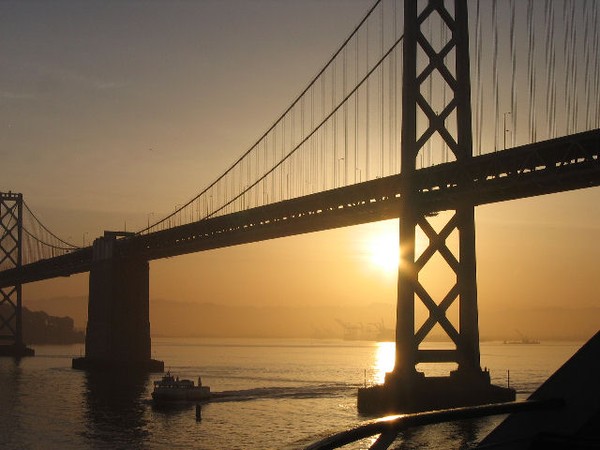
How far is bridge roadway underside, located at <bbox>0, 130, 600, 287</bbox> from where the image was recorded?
127ft

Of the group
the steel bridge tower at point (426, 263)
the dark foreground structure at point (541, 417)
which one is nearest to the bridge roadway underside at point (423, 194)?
the steel bridge tower at point (426, 263)

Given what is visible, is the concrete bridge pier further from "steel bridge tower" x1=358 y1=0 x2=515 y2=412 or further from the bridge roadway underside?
"steel bridge tower" x1=358 y1=0 x2=515 y2=412

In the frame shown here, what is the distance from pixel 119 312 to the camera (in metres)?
87.8

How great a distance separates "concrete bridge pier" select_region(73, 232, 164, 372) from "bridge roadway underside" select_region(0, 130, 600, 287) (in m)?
5.29

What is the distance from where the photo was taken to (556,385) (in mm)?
5258

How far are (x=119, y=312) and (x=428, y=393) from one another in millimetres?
53429

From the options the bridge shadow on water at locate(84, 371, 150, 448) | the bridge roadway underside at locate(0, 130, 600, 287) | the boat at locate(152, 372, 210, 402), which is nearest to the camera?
the bridge roadway underside at locate(0, 130, 600, 287)

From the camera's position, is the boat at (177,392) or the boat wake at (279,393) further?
the boat wake at (279,393)

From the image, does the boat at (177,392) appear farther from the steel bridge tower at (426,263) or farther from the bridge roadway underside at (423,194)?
the steel bridge tower at (426,263)

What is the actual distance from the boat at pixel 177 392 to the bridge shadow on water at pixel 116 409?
1321 mm

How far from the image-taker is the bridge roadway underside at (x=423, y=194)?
38.8 m

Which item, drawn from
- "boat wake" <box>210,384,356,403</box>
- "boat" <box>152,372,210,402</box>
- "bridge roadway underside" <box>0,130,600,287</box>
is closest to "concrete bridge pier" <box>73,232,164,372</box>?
"bridge roadway underside" <box>0,130,600,287</box>

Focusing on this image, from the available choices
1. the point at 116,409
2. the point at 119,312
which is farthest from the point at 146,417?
the point at 119,312

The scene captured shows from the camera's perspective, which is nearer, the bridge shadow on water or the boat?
the bridge shadow on water
